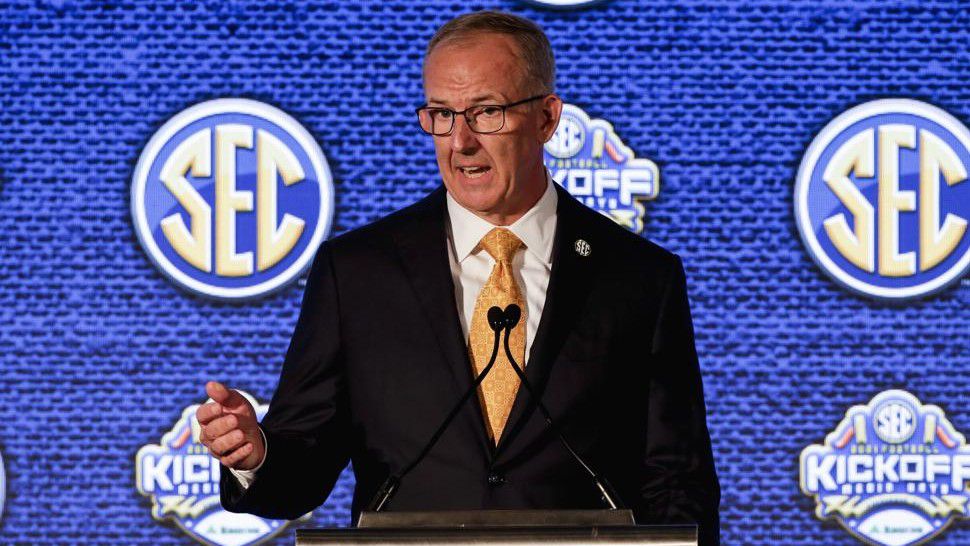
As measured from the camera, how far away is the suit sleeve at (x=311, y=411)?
1587 mm

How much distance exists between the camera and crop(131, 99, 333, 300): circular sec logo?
2820mm

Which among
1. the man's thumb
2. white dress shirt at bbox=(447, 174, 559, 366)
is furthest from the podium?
white dress shirt at bbox=(447, 174, 559, 366)

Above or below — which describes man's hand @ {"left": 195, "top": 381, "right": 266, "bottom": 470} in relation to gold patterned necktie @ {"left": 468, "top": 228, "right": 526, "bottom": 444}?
below

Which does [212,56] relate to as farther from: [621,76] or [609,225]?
[609,225]

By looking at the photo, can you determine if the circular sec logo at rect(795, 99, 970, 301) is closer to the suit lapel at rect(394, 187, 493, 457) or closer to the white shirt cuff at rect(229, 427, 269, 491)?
the suit lapel at rect(394, 187, 493, 457)

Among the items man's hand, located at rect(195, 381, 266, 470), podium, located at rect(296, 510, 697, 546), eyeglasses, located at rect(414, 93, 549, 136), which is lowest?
podium, located at rect(296, 510, 697, 546)

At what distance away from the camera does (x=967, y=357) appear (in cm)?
282

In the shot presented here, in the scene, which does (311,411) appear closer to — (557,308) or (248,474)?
(248,474)

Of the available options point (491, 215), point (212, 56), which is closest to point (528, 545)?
point (491, 215)

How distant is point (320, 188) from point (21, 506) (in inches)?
37.1

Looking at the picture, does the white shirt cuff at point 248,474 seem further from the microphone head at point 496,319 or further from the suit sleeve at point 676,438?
the suit sleeve at point 676,438

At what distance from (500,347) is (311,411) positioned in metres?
0.25

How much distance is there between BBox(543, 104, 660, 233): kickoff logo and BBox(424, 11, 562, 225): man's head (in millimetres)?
1103

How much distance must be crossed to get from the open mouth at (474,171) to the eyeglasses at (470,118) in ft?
0.16
